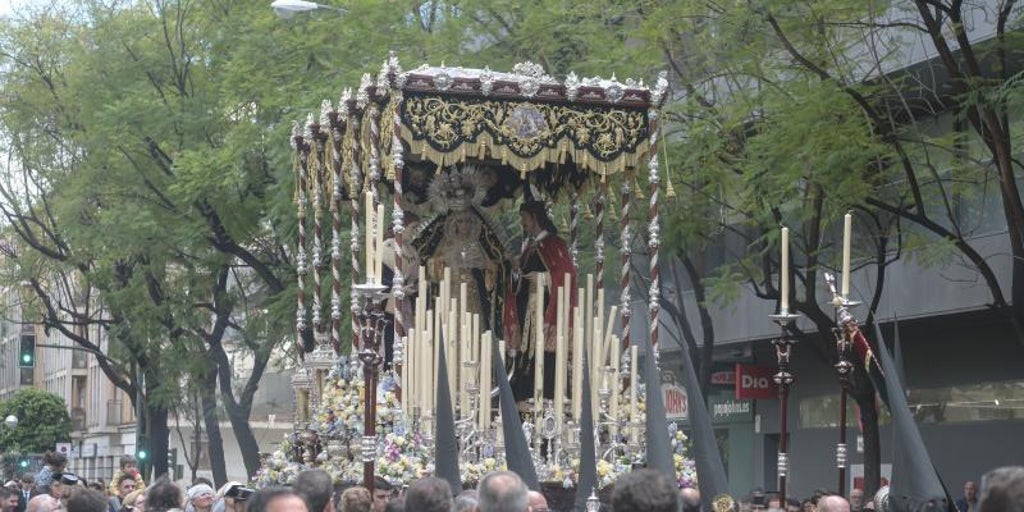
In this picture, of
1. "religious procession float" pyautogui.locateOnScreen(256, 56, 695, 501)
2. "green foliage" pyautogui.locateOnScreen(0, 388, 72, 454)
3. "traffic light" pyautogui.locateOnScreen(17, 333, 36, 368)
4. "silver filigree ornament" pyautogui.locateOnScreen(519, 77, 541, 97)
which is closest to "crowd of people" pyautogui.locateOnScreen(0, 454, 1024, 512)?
"religious procession float" pyautogui.locateOnScreen(256, 56, 695, 501)

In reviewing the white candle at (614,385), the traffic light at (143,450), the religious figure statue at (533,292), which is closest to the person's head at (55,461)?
the religious figure statue at (533,292)

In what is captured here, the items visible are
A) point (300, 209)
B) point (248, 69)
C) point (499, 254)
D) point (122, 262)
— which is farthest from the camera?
point (122, 262)

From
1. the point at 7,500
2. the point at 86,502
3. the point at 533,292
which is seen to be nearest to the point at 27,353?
the point at 533,292

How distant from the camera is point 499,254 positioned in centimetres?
1869

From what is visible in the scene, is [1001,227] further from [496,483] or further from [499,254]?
[496,483]

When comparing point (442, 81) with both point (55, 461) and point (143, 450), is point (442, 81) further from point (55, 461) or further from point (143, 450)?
point (143, 450)

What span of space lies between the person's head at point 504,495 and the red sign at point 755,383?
24973mm

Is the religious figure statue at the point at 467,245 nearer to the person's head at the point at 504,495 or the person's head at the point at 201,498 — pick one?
the person's head at the point at 201,498

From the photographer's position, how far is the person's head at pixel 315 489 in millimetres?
8844

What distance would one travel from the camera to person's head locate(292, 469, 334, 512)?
8.84 metres

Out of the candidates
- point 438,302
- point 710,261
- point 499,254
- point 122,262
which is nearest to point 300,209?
point 499,254

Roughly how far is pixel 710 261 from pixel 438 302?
15857mm

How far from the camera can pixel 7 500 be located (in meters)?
14.2

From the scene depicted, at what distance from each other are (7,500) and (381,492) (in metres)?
2.94
